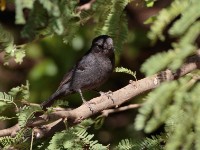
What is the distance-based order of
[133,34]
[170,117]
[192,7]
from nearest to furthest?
[192,7] < [170,117] < [133,34]

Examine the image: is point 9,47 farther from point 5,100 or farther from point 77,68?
point 77,68

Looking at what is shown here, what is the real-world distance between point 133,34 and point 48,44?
0.90 metres

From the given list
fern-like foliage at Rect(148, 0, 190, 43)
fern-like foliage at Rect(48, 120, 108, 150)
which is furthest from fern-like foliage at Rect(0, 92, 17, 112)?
fern-like foliage at Rect(148, 0, 190, 43)

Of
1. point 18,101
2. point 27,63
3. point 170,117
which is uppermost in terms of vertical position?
point 27,63

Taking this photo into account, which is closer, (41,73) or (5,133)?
(5,133)

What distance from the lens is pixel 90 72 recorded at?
14.7 ft

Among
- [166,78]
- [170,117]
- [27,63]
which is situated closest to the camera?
[170,117]

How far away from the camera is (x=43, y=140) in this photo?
3043 millimetres

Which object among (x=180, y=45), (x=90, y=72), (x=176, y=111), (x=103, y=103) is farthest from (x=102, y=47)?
(x=180, y=45)

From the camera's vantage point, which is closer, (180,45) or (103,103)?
(180,45)

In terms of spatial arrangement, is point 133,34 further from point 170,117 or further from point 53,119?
point 170,117

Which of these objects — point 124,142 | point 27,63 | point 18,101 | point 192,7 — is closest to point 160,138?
point 124,142

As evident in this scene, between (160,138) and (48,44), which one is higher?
(48,44)

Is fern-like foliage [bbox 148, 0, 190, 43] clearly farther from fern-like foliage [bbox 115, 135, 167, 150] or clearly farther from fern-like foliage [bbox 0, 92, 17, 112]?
fern-like foliage [bbox 0, 92, 17, 112]
